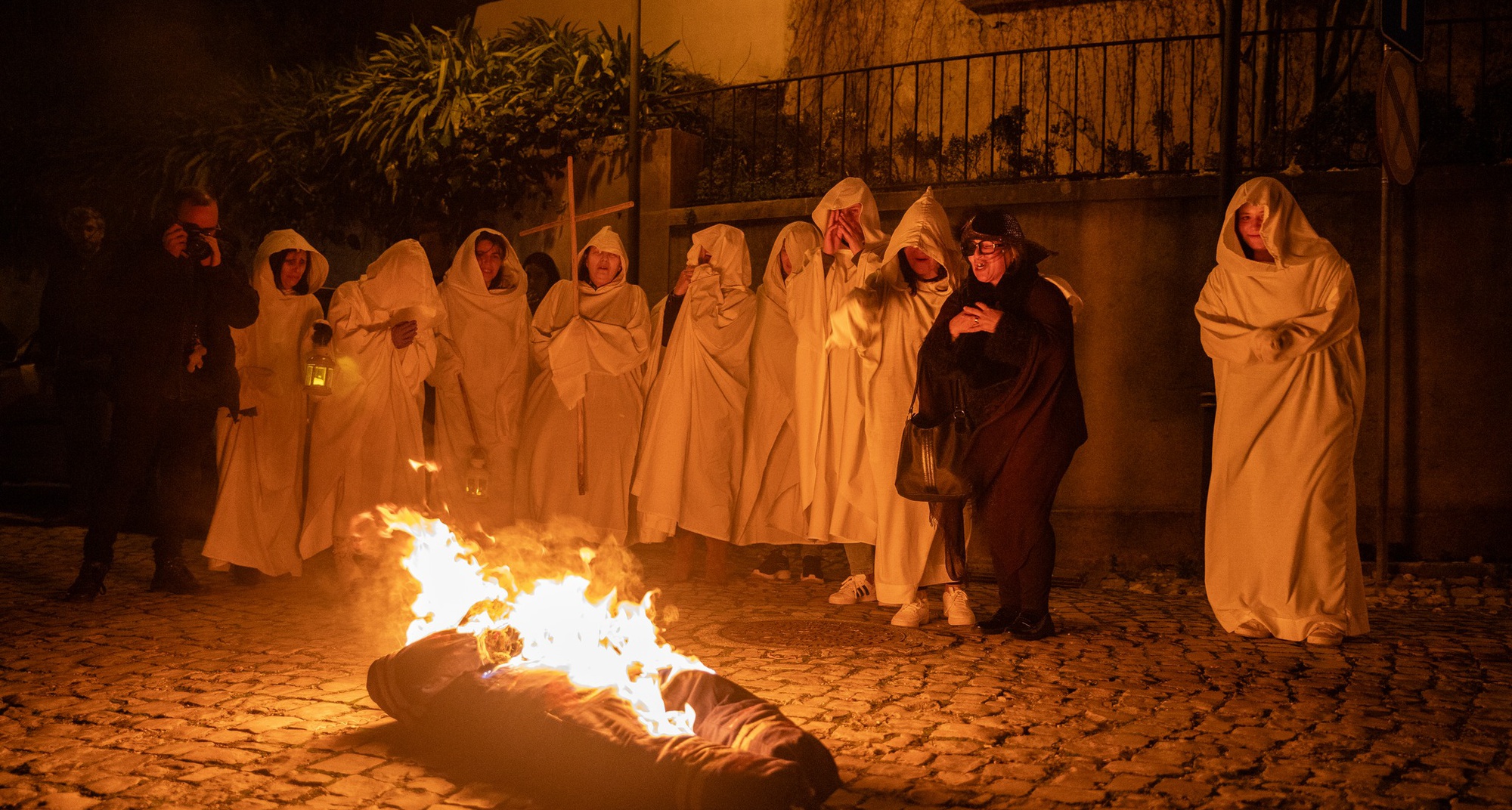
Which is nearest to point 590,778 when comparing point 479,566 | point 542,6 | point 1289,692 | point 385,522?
point 479,566

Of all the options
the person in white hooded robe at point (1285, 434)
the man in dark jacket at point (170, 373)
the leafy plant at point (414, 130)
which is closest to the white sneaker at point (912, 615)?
the person in white hooded robe at point (1285, 434)

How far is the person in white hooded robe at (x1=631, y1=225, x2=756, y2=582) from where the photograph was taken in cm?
895

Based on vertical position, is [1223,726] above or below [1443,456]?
below

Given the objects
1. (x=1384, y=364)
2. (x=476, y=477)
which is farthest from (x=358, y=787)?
(x=1384, y=364)

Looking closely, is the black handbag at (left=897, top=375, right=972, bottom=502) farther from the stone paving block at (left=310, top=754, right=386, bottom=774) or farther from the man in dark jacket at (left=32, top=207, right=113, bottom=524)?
the man in dark jacket at (left=32, top=207, right=113, bottom=524)

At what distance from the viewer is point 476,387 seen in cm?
920

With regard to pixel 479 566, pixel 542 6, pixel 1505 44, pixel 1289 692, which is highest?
pixel 542 6

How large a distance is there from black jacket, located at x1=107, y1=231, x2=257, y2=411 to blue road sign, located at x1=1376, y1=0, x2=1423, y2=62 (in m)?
6.83

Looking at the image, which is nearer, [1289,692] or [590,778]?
[590,778]

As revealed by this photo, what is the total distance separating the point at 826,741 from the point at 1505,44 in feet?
34.8

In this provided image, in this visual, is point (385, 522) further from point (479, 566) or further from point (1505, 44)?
point (1505, 44)

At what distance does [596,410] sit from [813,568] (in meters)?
1.76

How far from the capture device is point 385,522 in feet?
27.8

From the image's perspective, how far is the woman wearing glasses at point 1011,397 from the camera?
695 cm
